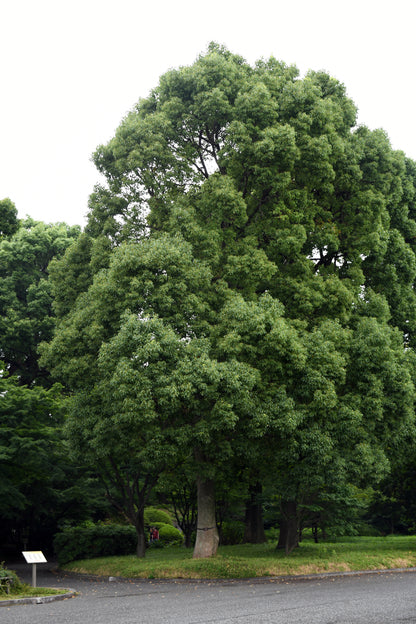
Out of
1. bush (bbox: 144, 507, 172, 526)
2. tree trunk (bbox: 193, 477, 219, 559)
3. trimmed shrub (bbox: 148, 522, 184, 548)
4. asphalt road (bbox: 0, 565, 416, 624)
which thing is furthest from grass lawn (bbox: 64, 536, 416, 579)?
bush (bbox: 144, 507, 172, 526)

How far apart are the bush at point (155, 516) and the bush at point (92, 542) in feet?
21.6

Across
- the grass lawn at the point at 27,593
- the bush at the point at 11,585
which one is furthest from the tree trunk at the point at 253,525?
the bush at the point at 11,585

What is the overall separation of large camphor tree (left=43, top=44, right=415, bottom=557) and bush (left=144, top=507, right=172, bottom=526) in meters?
9.04

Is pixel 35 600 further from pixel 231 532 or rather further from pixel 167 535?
pixel 167 535

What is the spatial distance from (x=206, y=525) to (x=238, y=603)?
5.88m

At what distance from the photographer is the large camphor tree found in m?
14.1

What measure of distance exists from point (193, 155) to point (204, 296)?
515 cm

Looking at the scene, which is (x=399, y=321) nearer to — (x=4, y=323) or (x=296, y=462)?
(x=296, y=462)

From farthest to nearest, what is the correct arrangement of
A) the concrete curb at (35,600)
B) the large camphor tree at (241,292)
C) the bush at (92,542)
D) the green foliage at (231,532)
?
the green foliage at (231,532) < the bush at (92,542) < the large camphor tree at (241,292) < the concrete curb at (35,600)

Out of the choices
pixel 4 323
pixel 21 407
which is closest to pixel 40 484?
pixel 21 407

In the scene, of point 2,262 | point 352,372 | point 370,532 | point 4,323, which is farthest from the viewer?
point 370,532

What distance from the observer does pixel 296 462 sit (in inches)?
596

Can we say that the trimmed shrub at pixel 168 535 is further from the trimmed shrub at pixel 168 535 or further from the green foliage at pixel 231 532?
the green foliage at pixel 231 532

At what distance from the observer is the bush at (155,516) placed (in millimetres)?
27777
